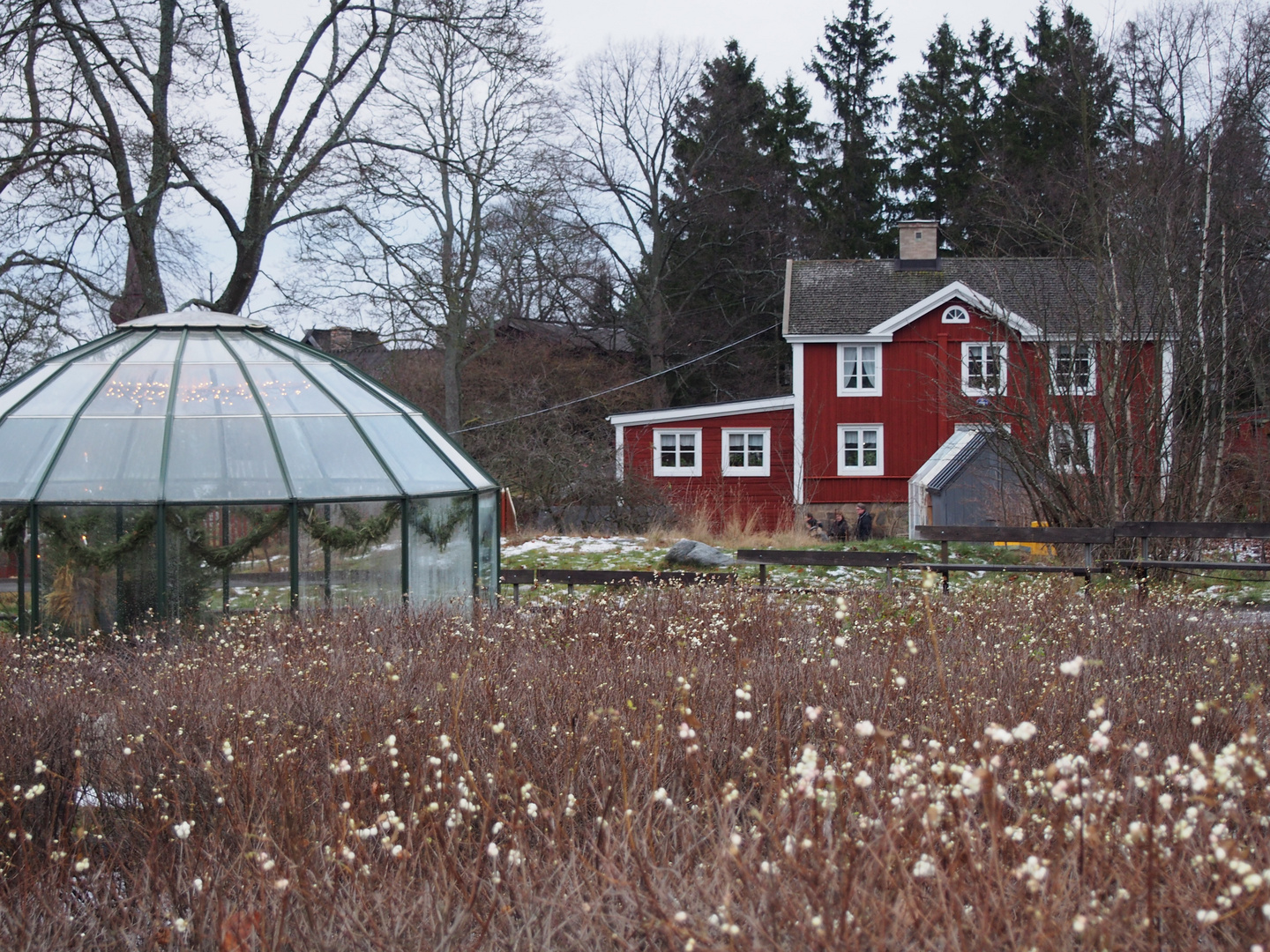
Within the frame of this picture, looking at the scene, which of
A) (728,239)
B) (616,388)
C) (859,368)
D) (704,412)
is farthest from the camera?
(728,239)

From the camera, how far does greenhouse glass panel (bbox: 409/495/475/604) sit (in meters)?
11.0

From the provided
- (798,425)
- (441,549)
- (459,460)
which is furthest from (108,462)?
(798,425)

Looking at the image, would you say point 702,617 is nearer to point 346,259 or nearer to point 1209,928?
point 1209,928

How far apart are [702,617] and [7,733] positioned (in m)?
5.29

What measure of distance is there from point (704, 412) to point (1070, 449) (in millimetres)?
15810

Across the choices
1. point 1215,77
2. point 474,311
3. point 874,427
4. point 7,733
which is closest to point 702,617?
point 7,733

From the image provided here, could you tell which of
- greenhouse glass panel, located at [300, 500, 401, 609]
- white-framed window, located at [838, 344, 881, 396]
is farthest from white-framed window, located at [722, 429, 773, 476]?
greenhouse glass panel, located at [300, 500, 401, 609]

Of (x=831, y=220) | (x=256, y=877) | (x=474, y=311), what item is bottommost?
(x=256, y=877)

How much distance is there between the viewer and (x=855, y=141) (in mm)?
43156

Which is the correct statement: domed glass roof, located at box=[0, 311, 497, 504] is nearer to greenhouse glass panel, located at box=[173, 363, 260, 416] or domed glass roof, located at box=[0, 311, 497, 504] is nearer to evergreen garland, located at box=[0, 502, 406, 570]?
greenhouse glass panel, located at box=[173, 363, 260, 416]

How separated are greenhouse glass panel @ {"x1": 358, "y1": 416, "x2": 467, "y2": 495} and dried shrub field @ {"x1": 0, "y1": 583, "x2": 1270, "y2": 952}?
2973 mm

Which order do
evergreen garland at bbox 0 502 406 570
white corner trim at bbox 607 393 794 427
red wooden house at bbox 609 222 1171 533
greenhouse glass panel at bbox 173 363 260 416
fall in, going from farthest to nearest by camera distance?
1. white corner trim at bbox 607 393 794 427
2. red wooden house at bbox 609 222 1171 533
3. greenhouse glass panel at bbox 173 363 260 416
4. evergreen garland at bbox 0 502 406 570

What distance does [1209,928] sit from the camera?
3070 millimetres

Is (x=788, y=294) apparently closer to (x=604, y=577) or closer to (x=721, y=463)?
(x=721, y=463)
